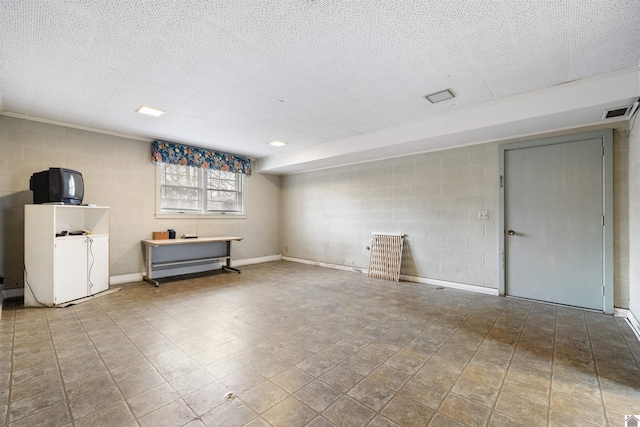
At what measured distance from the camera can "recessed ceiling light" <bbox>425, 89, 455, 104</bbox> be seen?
124 inches

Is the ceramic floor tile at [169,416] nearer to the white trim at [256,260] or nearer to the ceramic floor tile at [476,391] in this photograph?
the ceramic floor tile at [476,391]

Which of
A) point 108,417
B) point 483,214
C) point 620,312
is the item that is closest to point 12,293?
point 108,417

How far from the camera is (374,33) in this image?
2.13 m

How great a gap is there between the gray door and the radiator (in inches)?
66.6

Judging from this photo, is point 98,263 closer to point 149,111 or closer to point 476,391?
point 149,111

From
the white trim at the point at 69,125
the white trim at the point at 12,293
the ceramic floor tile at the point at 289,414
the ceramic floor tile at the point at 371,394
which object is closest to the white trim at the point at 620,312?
the ceramic floor tile at the point at 371,394

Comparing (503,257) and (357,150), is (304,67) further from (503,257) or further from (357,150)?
(503,257)

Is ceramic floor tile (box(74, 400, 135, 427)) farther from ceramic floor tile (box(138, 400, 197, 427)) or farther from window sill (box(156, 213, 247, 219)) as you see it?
window sill (box(156, 213, 247, 219))

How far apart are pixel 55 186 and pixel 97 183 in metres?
1.04

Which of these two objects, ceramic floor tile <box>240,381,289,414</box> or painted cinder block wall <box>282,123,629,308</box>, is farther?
painted cinder block wall <box>282,123,629,308</box>

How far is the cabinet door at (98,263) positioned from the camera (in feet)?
12.9

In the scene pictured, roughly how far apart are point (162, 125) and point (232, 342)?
3513 mm

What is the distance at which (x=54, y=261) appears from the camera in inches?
138

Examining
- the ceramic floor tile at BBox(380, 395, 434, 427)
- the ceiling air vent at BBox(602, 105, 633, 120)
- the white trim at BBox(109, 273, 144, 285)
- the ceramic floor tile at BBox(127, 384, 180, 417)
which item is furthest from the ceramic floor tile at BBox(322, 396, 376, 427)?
the white trim at BBox(109, 273, 144, 285)
